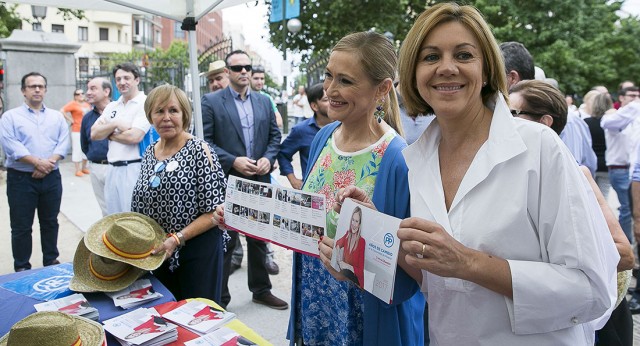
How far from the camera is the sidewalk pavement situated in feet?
14.2

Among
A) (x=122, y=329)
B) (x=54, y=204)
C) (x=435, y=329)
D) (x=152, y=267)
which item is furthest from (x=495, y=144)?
(x=54, y=204)

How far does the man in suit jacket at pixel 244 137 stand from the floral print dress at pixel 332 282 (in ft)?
7.55

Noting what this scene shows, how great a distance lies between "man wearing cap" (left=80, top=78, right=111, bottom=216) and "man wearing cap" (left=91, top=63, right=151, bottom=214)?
1.84 feet

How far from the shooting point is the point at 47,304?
94.2 inches

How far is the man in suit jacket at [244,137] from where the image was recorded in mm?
4660

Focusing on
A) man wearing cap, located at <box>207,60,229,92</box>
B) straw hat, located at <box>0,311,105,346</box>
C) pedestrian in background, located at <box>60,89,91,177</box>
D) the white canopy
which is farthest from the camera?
pedestrian in background, located at <box>60,89,91,177</box>

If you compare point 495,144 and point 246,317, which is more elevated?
point 495,144

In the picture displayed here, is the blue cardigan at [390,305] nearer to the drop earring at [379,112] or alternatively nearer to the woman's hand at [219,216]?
the drop earring at [379,112]

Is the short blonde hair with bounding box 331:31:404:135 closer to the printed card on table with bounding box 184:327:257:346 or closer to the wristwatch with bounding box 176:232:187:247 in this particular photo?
the printed card on table with bounding box 184:327:257:346

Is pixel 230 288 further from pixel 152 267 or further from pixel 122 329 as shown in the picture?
pixel 122 329

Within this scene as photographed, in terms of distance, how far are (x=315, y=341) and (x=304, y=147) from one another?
2.92 m

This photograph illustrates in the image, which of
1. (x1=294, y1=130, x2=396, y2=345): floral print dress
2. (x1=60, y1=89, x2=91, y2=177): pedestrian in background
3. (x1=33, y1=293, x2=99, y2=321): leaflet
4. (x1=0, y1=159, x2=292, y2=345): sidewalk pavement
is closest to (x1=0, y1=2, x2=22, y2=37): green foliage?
(x1=60, y1=89, x2=91, y2=177): pedestrian in background

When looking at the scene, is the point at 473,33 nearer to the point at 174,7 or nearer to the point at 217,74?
the point at 174,7

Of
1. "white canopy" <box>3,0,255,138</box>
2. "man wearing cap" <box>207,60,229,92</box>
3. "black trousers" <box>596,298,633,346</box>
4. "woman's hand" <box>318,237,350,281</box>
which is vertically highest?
"white canopy" <box>3,0,255,138</box>
